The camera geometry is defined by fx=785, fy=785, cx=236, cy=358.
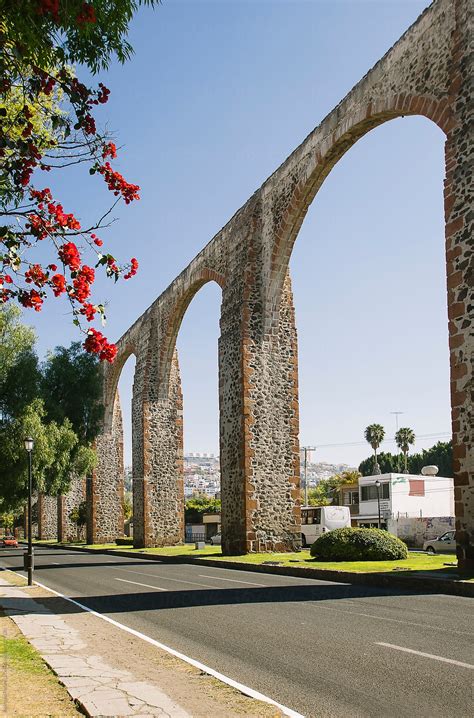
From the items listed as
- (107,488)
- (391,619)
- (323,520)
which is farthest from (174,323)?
(391,619)

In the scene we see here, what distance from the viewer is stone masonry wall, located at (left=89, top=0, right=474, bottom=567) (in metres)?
15.1

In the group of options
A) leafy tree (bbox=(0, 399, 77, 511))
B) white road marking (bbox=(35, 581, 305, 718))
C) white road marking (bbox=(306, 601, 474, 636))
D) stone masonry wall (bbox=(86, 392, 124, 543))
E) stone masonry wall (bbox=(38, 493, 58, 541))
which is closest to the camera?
white road marking (bbox=(35, 581, 305, 718))

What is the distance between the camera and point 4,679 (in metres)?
6.65

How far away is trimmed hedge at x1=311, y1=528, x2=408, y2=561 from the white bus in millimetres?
18647

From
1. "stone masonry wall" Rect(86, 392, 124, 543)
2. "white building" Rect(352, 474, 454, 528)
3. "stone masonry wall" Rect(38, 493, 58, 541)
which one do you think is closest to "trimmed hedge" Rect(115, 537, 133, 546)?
"stone masonry wall" Rect(86, 392, 124, 543)

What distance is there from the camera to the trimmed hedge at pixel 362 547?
65.1 feet

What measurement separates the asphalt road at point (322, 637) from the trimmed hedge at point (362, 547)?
3.84 metres

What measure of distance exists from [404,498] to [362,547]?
40692mm

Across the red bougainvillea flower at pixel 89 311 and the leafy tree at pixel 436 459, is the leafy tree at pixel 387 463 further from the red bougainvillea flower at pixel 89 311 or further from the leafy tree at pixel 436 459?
the red bougainvillea flower at pixel 89 311

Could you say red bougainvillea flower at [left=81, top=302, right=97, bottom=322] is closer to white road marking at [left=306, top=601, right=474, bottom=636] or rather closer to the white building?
white road marking at [left=306, top=601, right=474, bottom=636]

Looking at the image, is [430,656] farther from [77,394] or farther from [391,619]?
[77,394]

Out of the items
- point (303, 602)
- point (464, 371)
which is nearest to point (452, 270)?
point (464, 371)

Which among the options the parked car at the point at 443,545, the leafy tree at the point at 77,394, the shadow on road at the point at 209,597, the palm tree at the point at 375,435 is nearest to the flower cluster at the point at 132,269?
the shadow on road at the point at 209,597

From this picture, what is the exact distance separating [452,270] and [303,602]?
23.2ft
